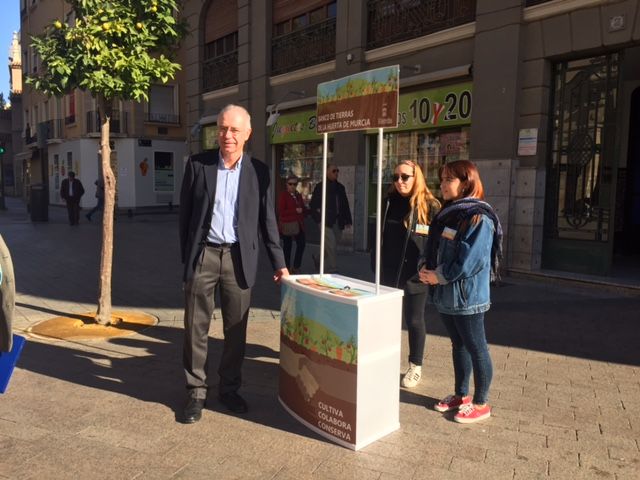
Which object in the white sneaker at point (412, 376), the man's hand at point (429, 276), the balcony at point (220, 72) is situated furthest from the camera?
the balcony at point (220, 72)

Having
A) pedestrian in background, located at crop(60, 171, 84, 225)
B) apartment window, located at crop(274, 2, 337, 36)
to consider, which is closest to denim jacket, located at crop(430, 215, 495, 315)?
apartment window, located at crop(274, 2, 337, 36)

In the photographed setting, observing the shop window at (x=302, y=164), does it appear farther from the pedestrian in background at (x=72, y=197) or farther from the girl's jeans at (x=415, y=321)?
the girl's jeans at (x=415, y=321)

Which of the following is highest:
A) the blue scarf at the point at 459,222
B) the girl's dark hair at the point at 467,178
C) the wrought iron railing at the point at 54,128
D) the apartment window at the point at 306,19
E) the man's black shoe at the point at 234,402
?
the apartment window at the point at 306,19

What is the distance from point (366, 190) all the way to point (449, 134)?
7.80 ft

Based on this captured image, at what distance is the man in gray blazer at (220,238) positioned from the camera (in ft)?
12.3

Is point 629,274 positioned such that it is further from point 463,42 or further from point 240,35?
point 240,35

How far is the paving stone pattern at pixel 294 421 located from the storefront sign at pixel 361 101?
2.00 m

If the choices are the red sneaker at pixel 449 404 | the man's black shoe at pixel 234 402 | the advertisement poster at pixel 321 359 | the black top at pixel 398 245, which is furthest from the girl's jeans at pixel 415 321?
the man's black shoe at pixel 234 402

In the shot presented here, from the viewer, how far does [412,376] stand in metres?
4.41

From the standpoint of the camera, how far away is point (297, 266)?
9.56 m

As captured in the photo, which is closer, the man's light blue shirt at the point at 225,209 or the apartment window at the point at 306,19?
the man's light blue shirt at the point at 225,209

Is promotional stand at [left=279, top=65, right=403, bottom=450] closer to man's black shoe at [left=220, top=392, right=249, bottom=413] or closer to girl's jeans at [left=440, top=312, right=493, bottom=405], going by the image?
man's black shoe at [left=220, top=392, right=249, bottom=413]

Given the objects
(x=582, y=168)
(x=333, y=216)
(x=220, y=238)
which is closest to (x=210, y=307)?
(x=220, y=238)

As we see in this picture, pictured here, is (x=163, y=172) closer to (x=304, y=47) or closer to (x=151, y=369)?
(x=304, y=47)
